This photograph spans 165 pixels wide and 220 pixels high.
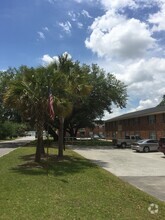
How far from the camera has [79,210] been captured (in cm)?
905

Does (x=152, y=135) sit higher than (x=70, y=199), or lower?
higher

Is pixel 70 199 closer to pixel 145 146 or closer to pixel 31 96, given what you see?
pixel 31 96

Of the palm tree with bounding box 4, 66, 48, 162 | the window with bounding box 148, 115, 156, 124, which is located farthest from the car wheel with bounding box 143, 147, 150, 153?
the palm tree with bounding box 4, 66, 48, 162

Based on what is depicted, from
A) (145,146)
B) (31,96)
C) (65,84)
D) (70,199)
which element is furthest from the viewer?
(145,146)

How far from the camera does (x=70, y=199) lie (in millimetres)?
10430

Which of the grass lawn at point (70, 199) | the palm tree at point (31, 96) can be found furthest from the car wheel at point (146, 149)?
the grass lawn at point (70, 199)

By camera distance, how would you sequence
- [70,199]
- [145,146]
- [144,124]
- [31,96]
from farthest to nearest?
[144,124]
[145,146]
[31,96]
[70,199]

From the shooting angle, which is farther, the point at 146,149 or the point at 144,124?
the point at 144,124

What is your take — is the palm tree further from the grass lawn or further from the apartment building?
the apartment building

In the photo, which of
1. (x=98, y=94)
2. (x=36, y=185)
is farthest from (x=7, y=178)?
(x=98, y=94)

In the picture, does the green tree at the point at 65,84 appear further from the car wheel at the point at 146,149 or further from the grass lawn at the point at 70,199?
the car wheel at the point at 146,149

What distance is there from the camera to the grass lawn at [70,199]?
28.3 ft

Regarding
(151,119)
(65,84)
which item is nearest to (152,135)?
(151,119)

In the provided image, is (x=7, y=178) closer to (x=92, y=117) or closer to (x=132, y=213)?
(x=132, y=213)
